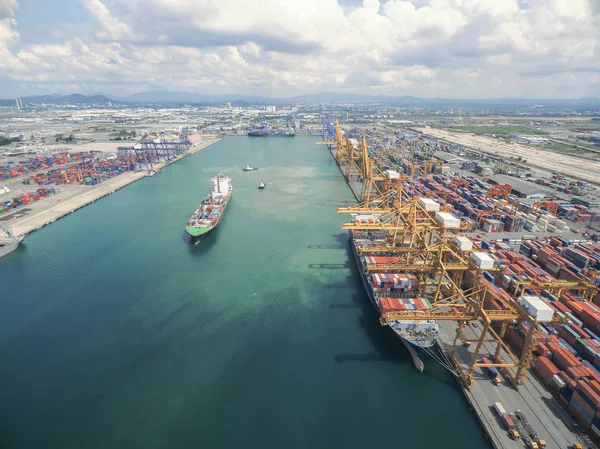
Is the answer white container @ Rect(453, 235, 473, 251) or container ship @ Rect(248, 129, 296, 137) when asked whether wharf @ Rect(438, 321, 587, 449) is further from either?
container ship @ Rect(248, 129, 296, 137)

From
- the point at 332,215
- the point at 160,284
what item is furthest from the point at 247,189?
the point at 160,284

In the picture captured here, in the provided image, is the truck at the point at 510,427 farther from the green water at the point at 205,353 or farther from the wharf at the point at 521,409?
the green water at the point at 205,353

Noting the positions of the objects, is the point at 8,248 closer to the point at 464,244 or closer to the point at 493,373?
the point at 464,244

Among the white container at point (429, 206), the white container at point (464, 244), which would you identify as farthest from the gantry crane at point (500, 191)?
the white container at point (464, 244)

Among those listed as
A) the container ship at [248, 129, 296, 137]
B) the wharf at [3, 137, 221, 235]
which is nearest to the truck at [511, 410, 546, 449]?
the wharf at [3, 137, 221, 235]

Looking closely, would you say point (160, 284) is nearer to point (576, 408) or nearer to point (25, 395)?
point (25, 395)

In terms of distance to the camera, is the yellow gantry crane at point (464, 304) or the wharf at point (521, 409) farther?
the yellow gantry crane at point (464, 304)
